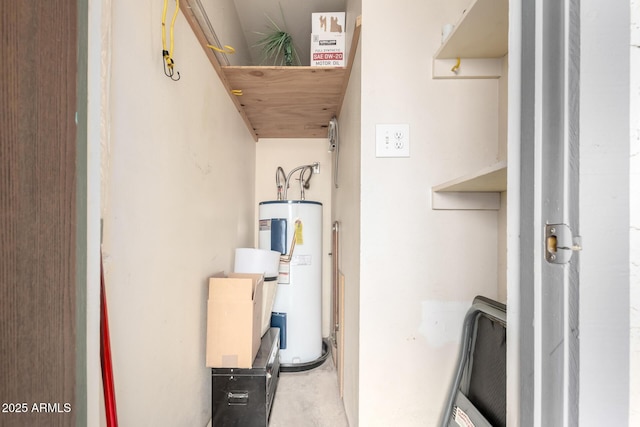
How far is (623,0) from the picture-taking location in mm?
333

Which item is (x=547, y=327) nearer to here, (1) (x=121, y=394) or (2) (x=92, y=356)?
(2) (x=92, y=356)

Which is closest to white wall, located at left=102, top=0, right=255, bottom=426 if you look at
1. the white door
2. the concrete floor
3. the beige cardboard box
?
the beige cardboard box

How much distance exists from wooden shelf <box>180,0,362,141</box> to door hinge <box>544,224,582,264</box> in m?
1.14

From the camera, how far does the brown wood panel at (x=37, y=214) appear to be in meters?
0.41

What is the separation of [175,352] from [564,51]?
1.32 m

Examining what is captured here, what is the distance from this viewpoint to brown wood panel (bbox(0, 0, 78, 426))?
412mm

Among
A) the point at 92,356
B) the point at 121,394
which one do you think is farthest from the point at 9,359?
the point at 121,394

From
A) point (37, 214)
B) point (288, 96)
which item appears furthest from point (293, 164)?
point (37, 214)

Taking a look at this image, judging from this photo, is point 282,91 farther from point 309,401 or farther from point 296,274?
point 309,401

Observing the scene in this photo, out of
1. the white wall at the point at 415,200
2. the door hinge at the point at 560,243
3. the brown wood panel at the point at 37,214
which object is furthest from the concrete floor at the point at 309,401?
the door hinge at the point at 560,243

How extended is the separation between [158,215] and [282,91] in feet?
3.78

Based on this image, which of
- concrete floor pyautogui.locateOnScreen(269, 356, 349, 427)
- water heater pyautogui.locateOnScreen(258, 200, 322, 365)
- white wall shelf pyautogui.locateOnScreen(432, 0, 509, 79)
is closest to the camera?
white wall shelf pyautogui.locateOnScreen(432, 0, 509, 79)

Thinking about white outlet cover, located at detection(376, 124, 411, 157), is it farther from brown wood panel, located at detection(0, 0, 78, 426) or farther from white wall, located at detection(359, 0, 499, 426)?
brown wood panel, located at detection(0, 0, 78, 426)

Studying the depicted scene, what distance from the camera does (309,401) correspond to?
1.67 metres
